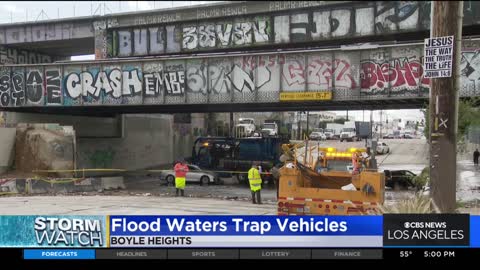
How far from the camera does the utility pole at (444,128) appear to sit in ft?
16.0

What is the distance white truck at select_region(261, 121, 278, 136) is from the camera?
88.3 feet

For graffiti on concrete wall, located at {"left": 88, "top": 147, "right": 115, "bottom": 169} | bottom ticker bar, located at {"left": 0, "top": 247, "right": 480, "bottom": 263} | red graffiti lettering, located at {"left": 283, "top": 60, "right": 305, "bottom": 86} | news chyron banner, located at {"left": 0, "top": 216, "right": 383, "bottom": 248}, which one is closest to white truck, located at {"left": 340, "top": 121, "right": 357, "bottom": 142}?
red graffiti lettering, located at {"left": 283, "top": 60, "right": 305, "bottom": 86}

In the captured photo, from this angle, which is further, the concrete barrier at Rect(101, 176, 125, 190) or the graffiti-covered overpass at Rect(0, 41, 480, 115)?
the concrete barrier at Rect(101, 176, 125, 190)

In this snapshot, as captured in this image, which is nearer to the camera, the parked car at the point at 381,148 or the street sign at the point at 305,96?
the street sign at the point at 305,96

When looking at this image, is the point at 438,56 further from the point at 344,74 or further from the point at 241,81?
the point at 241,81

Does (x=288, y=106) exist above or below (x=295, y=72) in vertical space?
below

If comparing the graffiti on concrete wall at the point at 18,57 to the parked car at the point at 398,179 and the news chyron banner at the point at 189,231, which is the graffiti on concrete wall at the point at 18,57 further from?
the news chyron banner at the point at 189,231

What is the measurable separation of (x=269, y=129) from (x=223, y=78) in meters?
7.44

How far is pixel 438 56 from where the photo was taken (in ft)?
15.4

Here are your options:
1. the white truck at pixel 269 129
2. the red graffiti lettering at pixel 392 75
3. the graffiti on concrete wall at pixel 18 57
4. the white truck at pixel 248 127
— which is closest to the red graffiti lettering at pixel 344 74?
the red graffiti lettering at pixel 392 75

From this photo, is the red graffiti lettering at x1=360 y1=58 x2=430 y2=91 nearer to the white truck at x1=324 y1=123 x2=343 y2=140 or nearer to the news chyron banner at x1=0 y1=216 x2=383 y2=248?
the white truck at x1=324 y1=123 x2=343 y2=140

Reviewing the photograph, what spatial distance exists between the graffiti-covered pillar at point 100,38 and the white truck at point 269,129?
40.2ft

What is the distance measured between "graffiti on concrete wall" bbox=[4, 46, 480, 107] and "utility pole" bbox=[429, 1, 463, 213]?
11.7m

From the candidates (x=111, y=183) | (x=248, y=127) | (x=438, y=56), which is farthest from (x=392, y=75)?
(x=438, y=56)
